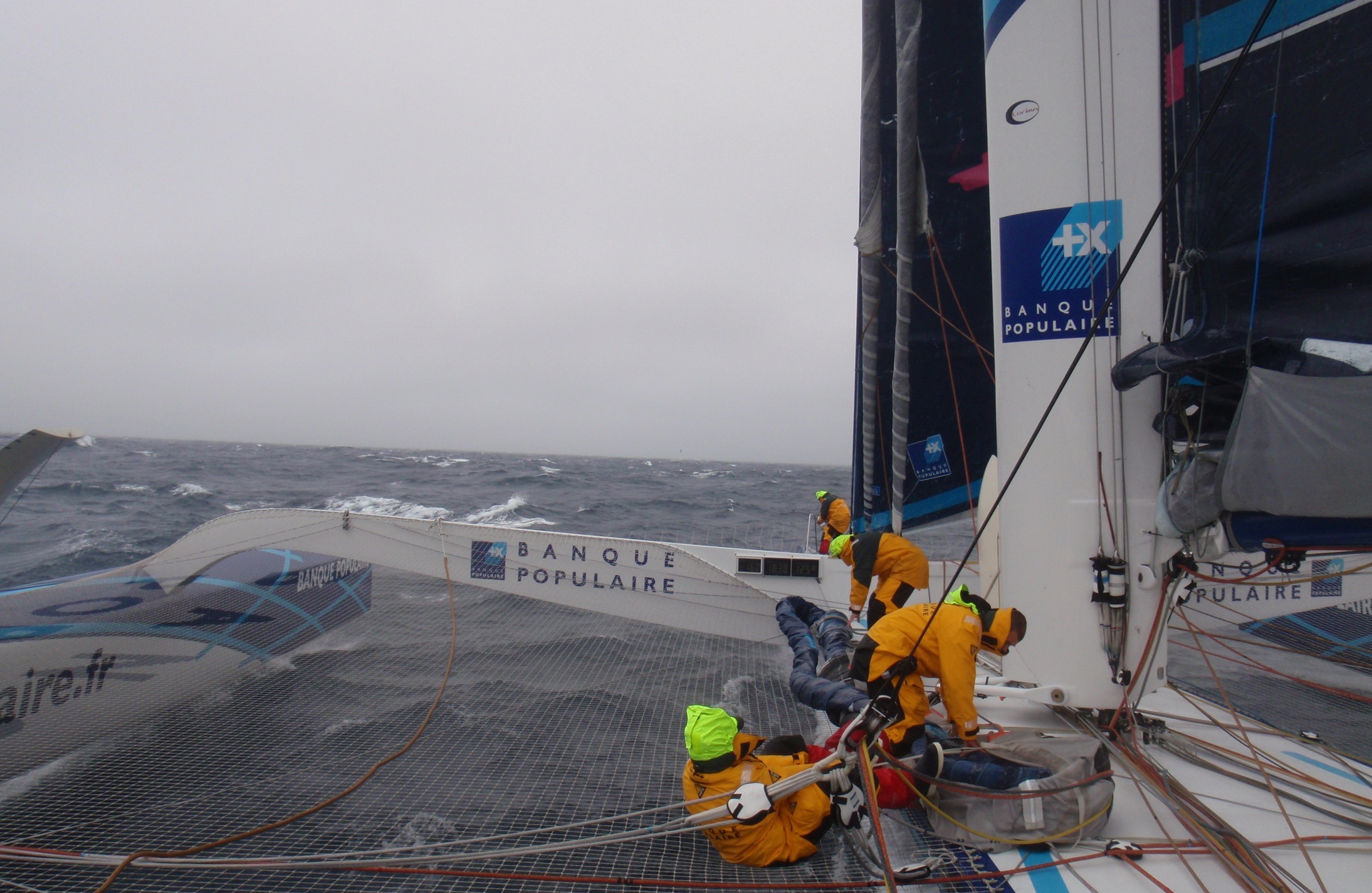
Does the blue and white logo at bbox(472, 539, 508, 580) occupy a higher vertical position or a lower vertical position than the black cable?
lower

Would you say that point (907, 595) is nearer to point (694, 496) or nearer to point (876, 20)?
point (876, 20)

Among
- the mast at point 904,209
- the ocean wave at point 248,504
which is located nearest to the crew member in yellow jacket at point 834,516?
the mast at point 904,209

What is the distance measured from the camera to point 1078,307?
279cm

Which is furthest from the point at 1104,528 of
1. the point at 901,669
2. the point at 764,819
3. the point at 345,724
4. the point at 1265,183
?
the point at 345,724

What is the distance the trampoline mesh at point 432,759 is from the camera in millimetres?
2656

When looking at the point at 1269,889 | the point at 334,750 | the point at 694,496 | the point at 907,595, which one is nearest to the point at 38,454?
the point at 334,750

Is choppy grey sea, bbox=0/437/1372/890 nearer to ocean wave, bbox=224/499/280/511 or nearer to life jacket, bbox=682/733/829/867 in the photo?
life jacket, bbox=682/733/829/867

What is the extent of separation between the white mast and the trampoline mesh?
1.12 metres

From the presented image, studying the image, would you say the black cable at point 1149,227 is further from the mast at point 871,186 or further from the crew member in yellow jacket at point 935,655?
the mast at point 871,186

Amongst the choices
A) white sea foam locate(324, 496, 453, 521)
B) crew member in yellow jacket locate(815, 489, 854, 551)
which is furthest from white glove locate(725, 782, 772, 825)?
white sea foam locate(324, 496, 453, 521)

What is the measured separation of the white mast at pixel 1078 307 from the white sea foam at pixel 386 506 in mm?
11946

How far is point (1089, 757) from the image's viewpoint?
93.6 inches

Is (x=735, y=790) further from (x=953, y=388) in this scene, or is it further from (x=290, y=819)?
(x=953, y=388)

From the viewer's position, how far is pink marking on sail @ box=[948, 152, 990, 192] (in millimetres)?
5125
